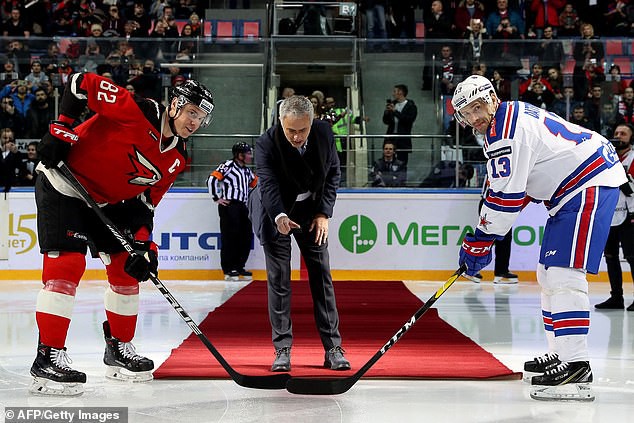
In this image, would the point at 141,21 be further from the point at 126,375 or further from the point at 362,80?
Answer: the point at 126,375

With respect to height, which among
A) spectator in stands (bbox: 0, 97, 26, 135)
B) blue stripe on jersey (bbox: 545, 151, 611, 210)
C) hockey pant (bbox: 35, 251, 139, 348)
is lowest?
hockey pant (bbox: 35, 251, 139, 348)

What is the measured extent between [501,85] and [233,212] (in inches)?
142

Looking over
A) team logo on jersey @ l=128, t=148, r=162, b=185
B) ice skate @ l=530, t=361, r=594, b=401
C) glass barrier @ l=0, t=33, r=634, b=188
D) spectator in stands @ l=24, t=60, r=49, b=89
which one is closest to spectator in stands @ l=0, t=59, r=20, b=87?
glass barrier @ l=0, t=33, r=634, b=188

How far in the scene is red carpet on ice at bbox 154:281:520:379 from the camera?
4668mm

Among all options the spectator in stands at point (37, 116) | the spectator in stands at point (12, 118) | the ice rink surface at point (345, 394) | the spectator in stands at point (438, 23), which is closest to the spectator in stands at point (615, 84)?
the spectator in stands at point (438, 23)

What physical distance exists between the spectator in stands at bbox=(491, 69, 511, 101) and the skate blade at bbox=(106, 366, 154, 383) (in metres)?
7.48

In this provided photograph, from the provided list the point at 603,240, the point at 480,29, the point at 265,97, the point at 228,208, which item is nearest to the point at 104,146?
the point at 603,240

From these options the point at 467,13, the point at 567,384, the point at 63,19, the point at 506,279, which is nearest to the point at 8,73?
the point at 63,19

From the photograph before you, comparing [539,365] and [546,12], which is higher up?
[546,12]

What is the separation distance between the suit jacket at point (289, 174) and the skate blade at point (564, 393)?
1.37 m

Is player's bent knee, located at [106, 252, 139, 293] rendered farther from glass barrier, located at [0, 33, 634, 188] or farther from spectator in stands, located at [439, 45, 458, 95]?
spectator in stands, located at [439, 45, 458, 95]

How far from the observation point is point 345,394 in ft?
13.7

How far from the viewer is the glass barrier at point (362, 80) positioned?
10.6 metres

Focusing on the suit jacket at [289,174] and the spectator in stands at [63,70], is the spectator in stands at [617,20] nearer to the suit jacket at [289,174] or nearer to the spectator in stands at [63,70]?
the spectator in stands at [63,70]
